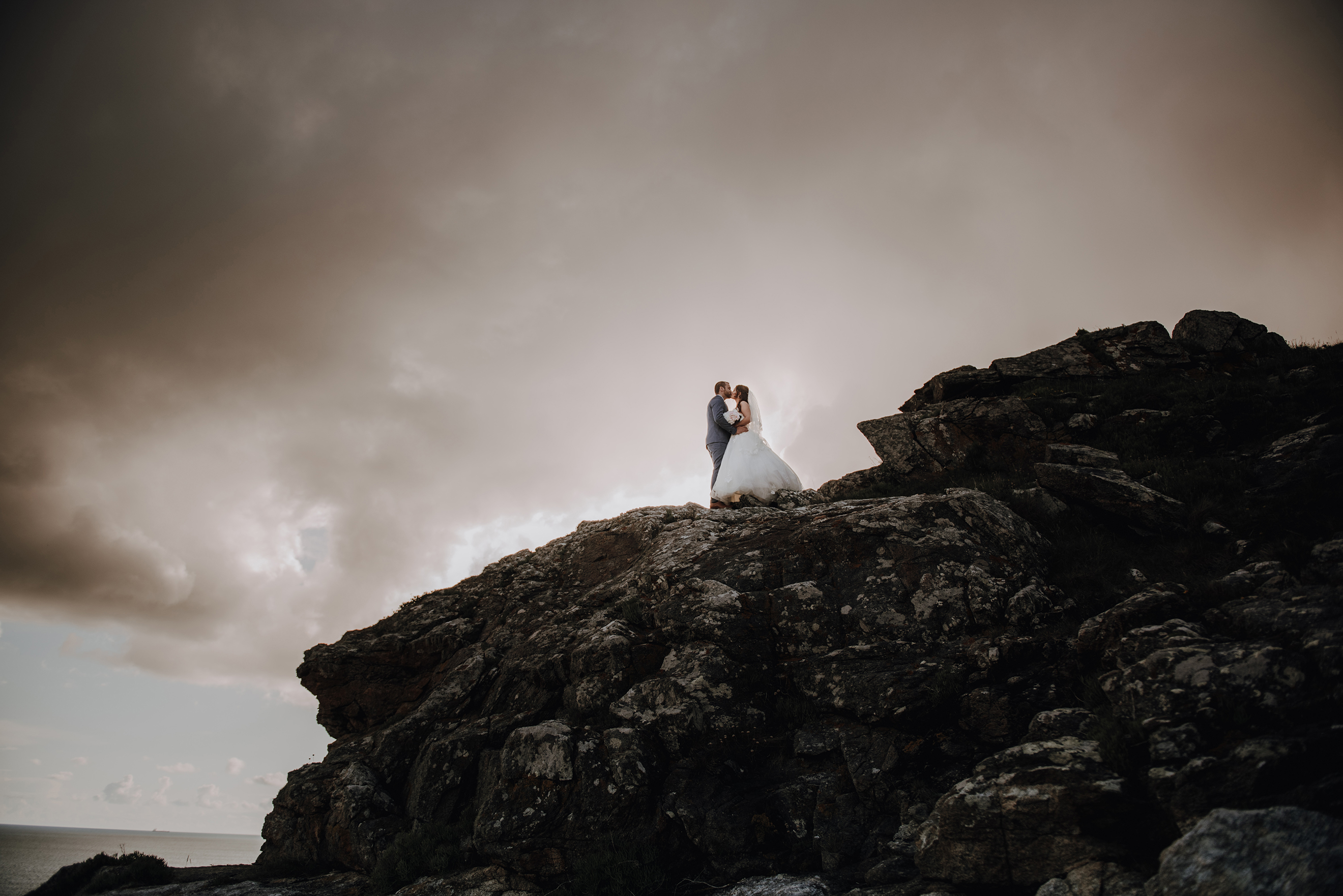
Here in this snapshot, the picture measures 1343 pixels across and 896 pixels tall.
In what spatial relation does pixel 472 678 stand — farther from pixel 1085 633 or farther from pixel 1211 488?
pixel 1211 488

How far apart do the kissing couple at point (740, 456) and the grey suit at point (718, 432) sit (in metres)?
0.02

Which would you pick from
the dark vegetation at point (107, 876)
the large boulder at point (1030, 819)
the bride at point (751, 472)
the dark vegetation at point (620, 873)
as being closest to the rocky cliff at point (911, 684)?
the large boulder at point (1030, 819)

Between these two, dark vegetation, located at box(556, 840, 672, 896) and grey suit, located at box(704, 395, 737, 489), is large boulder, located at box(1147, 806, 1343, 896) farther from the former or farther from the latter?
grey suit, located at box(704, 395, 737, 489)

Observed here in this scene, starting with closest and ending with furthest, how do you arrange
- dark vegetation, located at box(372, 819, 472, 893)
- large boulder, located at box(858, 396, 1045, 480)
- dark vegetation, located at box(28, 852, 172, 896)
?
1. dark vegetation, located at box(372, 819, 472, 893)
2. dark vegetation, located at box(28, 852, 172, 896)
3. large boulder, located at box(858, 396, 1045, 480)

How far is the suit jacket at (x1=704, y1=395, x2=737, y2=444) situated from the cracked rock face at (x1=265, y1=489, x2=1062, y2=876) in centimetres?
602

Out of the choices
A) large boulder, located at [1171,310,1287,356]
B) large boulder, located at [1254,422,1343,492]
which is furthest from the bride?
large boulder, located at [1171,310,1287,356]

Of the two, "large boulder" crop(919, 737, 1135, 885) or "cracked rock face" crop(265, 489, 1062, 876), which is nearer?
"large boulder" crop(919, 737, 1135, 885)

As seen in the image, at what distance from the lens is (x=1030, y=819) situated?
628 centimetres

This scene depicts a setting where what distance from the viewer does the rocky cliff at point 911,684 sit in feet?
20.3

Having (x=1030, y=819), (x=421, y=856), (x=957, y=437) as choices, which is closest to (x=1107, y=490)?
(x=957, y=437)

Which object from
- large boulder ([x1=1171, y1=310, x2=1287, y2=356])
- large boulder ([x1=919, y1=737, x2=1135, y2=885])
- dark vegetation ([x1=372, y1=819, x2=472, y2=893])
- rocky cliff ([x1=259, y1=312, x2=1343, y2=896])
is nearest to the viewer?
large boulder ([x1=919, y1=737, x2=1135, y2=885])

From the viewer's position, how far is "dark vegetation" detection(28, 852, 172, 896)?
43.1ft

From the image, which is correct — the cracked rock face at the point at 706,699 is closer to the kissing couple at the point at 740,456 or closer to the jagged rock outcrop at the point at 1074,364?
the kissing couple at the point at 740,456

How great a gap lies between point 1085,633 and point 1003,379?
1504 centimetres
